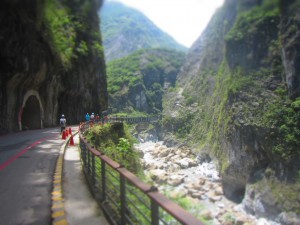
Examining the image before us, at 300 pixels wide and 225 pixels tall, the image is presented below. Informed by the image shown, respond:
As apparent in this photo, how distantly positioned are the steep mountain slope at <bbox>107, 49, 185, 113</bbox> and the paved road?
4009 inches

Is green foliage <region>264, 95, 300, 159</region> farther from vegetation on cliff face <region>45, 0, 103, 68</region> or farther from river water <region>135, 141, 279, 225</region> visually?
vegetation on cliff face <region>45, 0, 103, 68</region>

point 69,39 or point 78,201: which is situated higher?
point 69,39

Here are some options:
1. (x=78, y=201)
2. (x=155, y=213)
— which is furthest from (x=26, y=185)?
(x=155, y=213)

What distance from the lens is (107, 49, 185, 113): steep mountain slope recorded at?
119 m

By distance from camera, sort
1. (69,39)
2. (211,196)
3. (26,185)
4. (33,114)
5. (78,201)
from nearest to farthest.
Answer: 1. (78,201)
2. (26,185)
3. (33,114)
4. (211,196)
5. (69,39)

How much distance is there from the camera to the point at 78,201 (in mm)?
7141

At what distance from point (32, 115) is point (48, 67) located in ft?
23.5

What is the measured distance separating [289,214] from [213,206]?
7.70 m

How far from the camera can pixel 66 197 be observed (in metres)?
7.58

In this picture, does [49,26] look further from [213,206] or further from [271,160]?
[271,160]

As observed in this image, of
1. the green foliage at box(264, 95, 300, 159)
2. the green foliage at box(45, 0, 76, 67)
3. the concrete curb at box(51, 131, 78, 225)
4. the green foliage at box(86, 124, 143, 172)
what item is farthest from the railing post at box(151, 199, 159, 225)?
the green foliage at box(264, 95, 300, 159)

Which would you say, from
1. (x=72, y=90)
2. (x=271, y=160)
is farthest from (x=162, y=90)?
(x=271, y=160)

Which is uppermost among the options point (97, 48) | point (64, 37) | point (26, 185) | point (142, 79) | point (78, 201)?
point (142, 79)

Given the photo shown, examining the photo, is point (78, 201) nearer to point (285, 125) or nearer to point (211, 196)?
point (211, 196)
